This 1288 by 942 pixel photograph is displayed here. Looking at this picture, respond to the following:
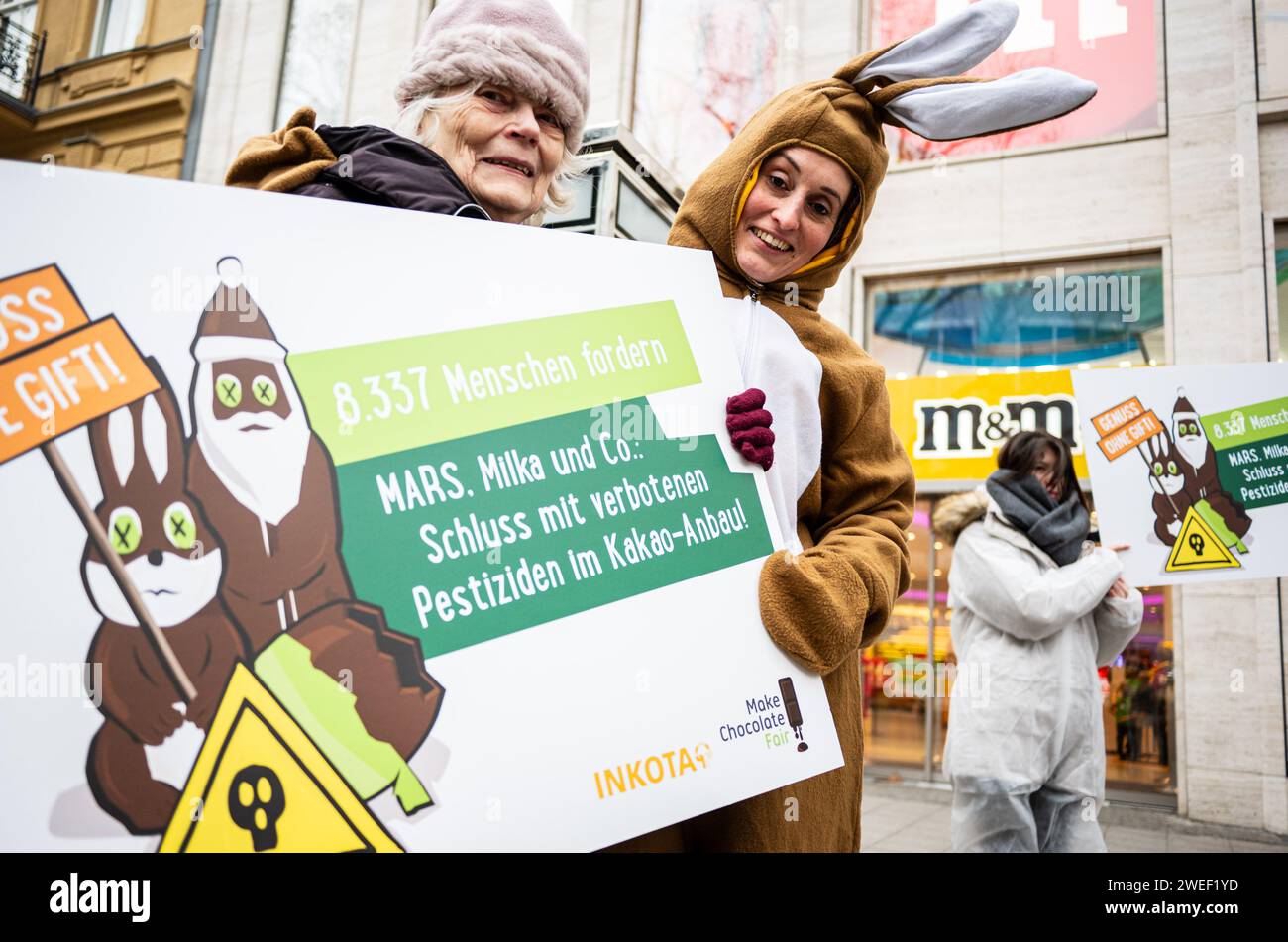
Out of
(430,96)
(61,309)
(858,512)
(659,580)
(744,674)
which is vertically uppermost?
(430,96)

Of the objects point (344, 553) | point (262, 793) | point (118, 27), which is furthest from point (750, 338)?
point (118, 27)

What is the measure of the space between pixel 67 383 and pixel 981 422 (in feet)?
26.2

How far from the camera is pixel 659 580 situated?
125 cm

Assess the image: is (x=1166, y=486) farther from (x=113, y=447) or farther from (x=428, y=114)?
(x=113, y=447)

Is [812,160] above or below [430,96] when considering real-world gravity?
below

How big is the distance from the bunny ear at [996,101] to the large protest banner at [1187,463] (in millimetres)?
1890

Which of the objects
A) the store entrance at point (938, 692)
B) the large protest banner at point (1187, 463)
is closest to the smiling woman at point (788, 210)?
the large protest banner at point (1187, 463)

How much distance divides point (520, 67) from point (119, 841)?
4.80ft

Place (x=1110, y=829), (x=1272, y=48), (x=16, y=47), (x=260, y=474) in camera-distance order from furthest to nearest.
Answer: (x=16, y=47) < (x=1272, y=48) < (x=1110, y=829) < (x=260, y=474)

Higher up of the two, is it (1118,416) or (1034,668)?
(1118,416)

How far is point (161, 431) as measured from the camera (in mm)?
1004
